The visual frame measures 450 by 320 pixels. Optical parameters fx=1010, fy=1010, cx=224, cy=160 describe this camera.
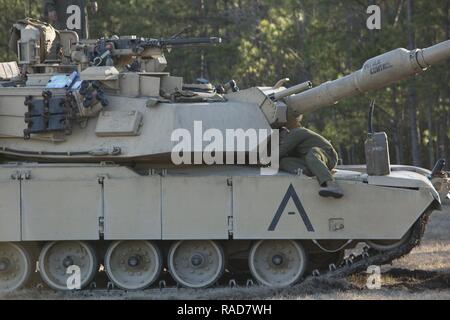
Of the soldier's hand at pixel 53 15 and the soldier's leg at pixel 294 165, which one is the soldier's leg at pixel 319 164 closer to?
the soldier's leg at pixel 294 165

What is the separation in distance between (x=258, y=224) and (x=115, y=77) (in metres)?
3.30

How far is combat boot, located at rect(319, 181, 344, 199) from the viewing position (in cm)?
1515

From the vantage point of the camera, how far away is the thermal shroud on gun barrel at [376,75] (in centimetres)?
1509

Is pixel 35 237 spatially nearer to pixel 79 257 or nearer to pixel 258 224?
pixel 79 257

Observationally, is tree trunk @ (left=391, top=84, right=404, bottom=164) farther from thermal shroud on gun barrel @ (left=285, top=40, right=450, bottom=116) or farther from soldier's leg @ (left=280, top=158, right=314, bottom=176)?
soldier's leg @ (left=280, top=158, right=314, bottom=176)

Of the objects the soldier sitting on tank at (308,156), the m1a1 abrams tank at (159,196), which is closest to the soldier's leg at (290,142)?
the soldier sitting on tank at (308,156)

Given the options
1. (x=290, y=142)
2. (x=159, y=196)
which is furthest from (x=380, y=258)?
(x=159, y=196)

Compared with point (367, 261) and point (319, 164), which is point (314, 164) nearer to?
point (319, 164)

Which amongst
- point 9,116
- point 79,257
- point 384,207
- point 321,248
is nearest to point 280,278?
point 321,248

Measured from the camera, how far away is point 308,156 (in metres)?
15.6

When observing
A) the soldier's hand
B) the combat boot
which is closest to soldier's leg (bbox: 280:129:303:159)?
the combat boot

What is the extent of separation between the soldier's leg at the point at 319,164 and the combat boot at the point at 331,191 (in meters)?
0.07

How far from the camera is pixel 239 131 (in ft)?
51.9

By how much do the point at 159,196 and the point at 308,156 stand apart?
93.5 inches
